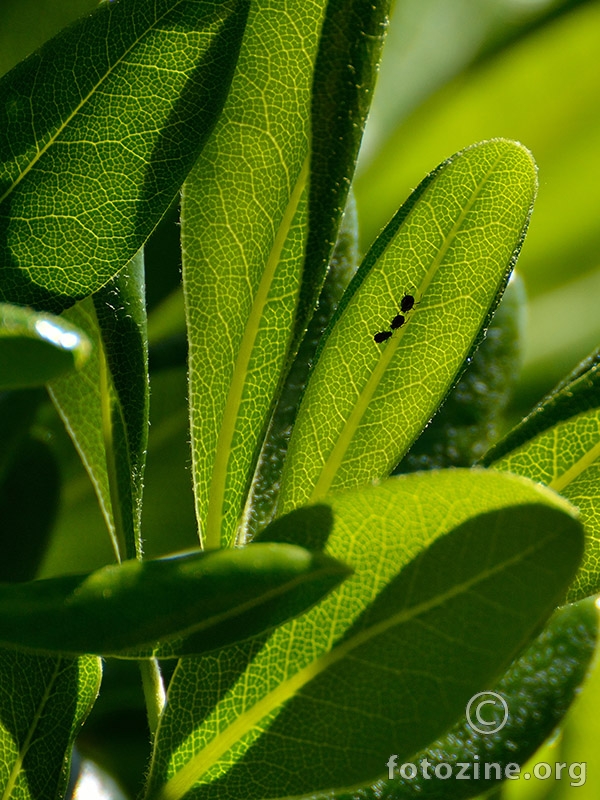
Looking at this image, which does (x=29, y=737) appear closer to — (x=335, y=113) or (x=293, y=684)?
(x=293, y=684)

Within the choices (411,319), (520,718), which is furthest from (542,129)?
(520,718)

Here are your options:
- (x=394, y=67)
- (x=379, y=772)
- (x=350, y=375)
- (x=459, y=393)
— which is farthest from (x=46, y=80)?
(x=394, y=67)

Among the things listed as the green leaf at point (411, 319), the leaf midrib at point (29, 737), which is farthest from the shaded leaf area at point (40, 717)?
the green leaf at point (411, 319)

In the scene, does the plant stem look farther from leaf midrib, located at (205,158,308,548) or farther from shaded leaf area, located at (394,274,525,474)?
shaded leaf area, located at (394,274,525,474)

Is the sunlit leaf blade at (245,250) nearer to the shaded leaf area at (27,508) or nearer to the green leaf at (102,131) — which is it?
the green leaf at (102,131)

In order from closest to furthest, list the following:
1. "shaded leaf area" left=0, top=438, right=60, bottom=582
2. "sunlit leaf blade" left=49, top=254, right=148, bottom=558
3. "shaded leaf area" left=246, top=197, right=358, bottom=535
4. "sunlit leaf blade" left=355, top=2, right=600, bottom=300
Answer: "sunlit leaf blade" left=49, top=254, right=148, bottom=558 < "shaded leaf area" left=246, top=197, right=358, bottom=535 < "shaded leaf area" left=0, top=438, right=60, bottom=582 < "sunlit leaf blade" left=355, top=2, right=600, bottom=300

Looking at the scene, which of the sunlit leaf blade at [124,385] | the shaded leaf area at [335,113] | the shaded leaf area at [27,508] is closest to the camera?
the shaded leaf area at [335,113]

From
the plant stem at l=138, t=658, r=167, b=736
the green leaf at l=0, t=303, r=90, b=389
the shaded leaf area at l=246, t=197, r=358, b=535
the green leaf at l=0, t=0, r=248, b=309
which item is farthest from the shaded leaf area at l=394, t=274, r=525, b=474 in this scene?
the green leaf at l=0, t=303, r=90, b=389
